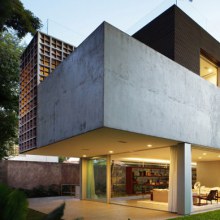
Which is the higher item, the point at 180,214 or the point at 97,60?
the point at 97,60

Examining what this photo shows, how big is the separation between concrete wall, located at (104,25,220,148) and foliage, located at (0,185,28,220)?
15.2ft

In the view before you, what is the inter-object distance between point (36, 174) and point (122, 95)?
13.6m

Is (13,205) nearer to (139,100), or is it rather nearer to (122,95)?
(122,95)

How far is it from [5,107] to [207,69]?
13.7 m

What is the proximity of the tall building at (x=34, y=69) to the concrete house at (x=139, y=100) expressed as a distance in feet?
1.86

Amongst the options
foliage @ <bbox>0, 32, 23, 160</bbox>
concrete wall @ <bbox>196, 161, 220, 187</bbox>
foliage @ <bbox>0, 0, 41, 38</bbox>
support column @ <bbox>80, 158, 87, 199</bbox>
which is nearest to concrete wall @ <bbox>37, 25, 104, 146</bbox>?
foliage @ <bbox>0, 0, 41, 38</bbox>

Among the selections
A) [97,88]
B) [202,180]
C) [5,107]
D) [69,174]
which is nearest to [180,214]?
[97,88]

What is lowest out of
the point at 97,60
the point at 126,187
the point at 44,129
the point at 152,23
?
the point at 126,187

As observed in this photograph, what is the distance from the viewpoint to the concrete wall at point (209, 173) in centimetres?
2008

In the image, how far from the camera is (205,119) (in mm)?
12734

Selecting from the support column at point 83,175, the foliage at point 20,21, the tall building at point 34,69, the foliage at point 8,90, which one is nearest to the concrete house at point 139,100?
the tall building at point 34,69

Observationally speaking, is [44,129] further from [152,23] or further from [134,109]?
[152,23]

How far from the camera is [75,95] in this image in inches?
385

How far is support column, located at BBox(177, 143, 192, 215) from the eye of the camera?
35.9ft
